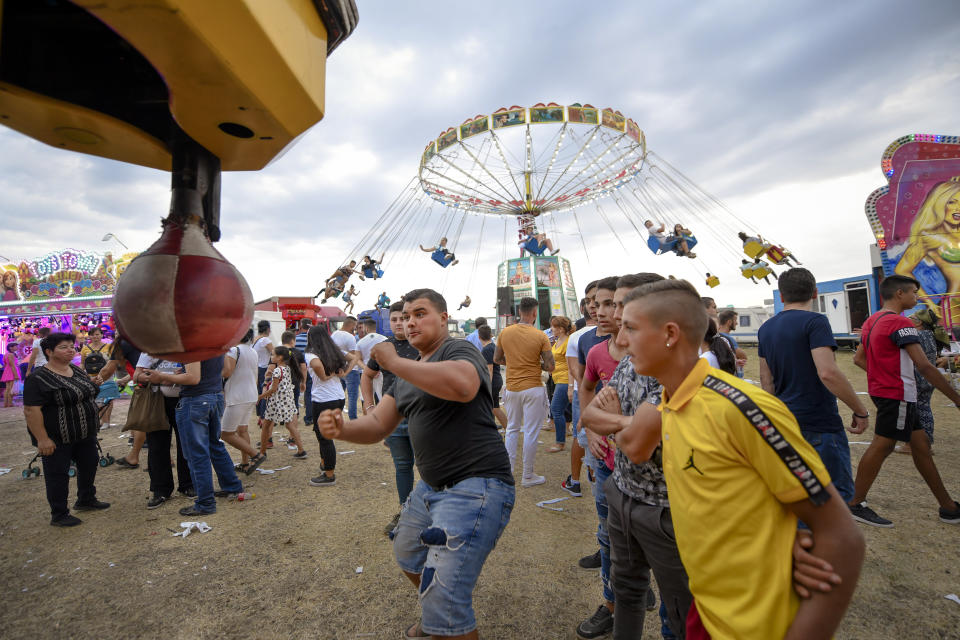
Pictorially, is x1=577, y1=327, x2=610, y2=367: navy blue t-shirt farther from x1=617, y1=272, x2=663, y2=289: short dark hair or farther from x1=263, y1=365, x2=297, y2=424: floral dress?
x1=263, y1=365, x2=297, y2=424: floral dress

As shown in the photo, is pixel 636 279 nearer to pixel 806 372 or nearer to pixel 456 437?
pixel 456 437

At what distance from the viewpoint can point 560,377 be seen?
635cm

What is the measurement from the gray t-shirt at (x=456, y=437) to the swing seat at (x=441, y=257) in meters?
15.9

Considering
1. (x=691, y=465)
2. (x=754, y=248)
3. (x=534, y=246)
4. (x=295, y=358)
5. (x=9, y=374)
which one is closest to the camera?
(x=691, y=465)

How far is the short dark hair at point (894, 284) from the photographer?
393 cm

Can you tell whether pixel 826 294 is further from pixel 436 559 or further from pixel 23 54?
pixel 23 54

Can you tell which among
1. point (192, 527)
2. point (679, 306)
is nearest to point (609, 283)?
point (679, 306)

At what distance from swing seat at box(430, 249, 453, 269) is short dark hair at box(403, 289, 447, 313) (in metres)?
15.5

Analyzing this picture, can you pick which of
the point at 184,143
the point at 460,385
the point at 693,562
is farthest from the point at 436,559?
the point at 184,143

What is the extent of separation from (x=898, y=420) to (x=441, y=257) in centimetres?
1548

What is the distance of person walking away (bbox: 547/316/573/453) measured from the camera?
6332 mm

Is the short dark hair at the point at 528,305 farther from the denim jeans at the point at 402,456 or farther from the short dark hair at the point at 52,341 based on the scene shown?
the short dark hair at the point at 52,341

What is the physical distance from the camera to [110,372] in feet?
19.1

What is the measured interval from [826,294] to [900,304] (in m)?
19.1
